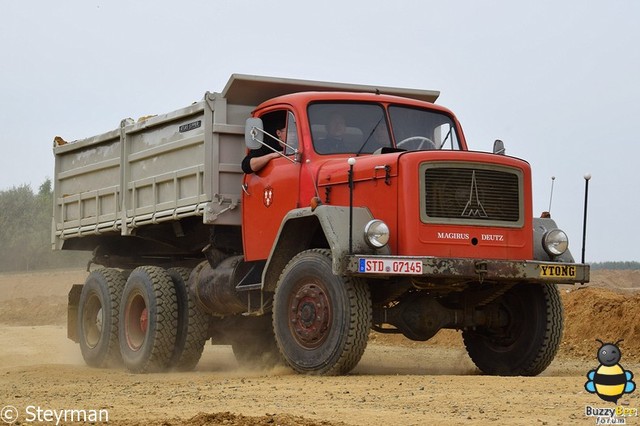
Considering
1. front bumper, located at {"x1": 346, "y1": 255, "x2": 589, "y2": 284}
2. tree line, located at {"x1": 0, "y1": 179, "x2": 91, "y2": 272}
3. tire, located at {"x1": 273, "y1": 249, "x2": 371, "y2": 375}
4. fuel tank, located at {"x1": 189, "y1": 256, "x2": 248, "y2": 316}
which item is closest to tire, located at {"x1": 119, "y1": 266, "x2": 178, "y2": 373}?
fuel tank, located at {"x1": 189, "y1": 256, "x2": 248, "y2": 316}

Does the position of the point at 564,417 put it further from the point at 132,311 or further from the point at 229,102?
the point at 132,311

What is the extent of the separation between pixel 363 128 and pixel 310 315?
7.77 feet

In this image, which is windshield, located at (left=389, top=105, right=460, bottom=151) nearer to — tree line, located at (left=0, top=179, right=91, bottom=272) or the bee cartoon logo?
the bee cartoon logo

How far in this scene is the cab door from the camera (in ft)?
39.9

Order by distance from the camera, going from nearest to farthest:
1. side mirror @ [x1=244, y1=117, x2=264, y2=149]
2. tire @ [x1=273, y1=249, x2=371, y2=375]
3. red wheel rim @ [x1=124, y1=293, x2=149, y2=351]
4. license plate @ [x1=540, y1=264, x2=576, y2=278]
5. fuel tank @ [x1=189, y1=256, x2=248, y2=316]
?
tire @ [x1=273, y1=249, x2=371, y2=375] → license plate @ [x1=540, y1=264, x2=576, y2=278] → side mirror @ [x1=244, y1=117, x2=264, y2=149] → fuel tank @ [x1=189, y1=256, x2=248, y2=316] → red wheel rim @ [x1=124, y1=293, x2=149, y2=351]

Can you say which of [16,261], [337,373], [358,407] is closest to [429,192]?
[337,373]

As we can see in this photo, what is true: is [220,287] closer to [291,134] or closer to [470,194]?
[291,134]

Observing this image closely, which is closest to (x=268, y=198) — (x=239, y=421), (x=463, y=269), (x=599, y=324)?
(x=463, y=269)

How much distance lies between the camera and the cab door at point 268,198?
12.2 metres

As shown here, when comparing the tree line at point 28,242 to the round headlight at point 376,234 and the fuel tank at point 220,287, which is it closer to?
the fuel tank at point 220,287

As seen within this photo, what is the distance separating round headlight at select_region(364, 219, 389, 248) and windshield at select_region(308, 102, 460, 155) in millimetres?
1448

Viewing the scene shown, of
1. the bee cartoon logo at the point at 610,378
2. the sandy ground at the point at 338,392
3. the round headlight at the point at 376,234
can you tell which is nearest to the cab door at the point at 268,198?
the sandy ground at the point at 338,392

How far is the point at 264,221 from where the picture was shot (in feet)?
41.3

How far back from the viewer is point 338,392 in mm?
9469
